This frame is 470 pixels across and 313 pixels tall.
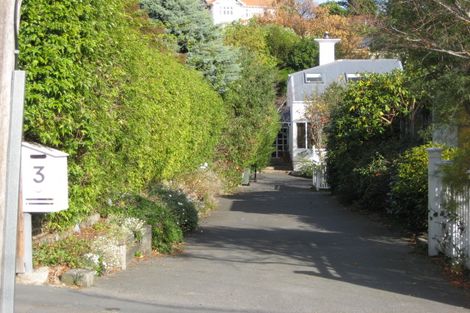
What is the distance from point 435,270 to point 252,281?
3195mm

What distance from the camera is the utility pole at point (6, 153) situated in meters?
5.02

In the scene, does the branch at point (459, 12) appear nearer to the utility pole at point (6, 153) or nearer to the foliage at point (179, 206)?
the utility pole at point (6, 153)

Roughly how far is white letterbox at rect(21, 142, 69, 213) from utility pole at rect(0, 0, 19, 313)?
334cm

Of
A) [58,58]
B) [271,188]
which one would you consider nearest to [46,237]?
[58,58]

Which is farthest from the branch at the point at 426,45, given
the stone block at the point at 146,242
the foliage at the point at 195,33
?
the foliage at the point at 195,33

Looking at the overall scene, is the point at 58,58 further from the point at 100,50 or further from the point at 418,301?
the point at 418,301

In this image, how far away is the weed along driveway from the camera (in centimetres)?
908

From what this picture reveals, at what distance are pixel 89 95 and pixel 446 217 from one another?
6.02 meters

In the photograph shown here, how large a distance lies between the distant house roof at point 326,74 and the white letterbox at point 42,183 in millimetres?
38050

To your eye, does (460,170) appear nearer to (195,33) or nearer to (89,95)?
(89,95)

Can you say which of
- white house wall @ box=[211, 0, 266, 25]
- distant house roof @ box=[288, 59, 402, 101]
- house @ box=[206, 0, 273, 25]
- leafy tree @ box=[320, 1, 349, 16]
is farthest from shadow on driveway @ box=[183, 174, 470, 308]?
white house wall @ box=[211, 0, 266, 25]

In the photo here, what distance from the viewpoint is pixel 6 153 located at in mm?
5289

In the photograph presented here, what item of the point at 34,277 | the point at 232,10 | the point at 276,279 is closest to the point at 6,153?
the point at 34,277

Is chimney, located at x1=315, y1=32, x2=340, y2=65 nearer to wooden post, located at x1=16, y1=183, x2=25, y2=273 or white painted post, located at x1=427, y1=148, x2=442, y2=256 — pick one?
white painted post, located at x1=427, y1=148, x2=442, y2=256
